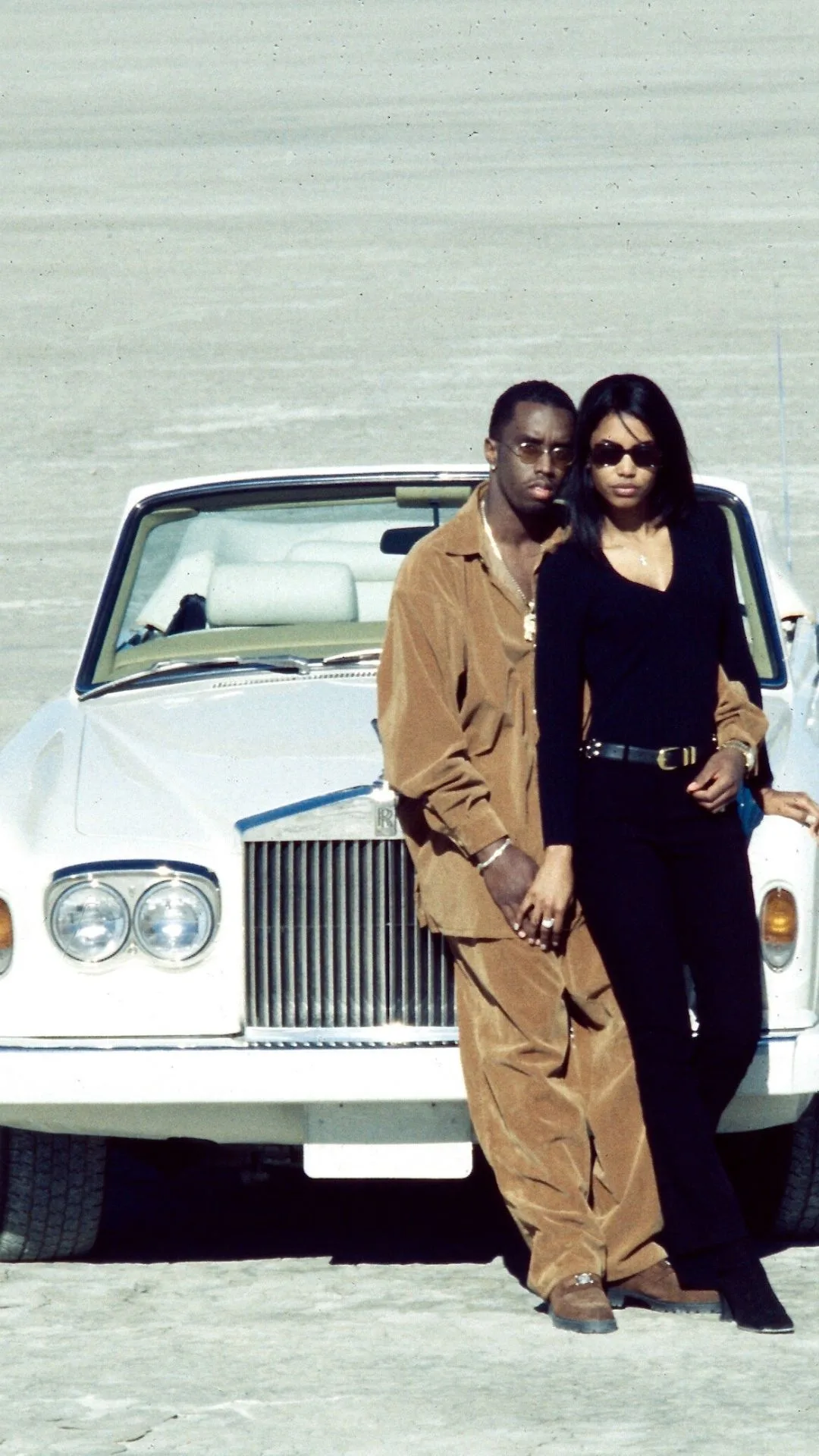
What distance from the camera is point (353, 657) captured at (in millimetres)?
6594

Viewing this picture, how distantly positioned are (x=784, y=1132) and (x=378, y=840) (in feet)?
3.56

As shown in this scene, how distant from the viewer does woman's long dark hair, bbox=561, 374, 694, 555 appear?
16.9ft

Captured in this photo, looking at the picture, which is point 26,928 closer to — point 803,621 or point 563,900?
point 563,900

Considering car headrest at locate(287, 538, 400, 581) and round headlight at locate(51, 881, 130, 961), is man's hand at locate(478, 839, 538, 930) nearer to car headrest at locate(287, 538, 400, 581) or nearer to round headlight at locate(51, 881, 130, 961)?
round headlight at locate(51, 881, 130, 961)

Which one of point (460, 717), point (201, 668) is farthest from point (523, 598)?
point (201, 668)

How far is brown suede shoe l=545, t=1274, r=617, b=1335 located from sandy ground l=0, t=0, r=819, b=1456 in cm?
4

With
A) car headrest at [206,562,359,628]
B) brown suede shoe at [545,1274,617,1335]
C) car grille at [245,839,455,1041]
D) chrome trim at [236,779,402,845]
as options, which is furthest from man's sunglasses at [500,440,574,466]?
car headrest at [206,562,359,628]

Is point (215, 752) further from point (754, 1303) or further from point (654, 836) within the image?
point (754, 1303)

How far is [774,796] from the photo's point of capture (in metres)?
5.43

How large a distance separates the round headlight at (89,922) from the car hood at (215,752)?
15 centimetres

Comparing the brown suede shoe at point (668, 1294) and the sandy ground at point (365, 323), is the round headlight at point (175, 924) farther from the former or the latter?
the brown suede shoe at point (668, 1294)

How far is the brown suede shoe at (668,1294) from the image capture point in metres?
5.21

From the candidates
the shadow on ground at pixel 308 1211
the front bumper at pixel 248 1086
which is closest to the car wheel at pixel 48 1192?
the shadow on ground at pixel 308 1211

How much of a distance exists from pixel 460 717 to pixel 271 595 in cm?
175
